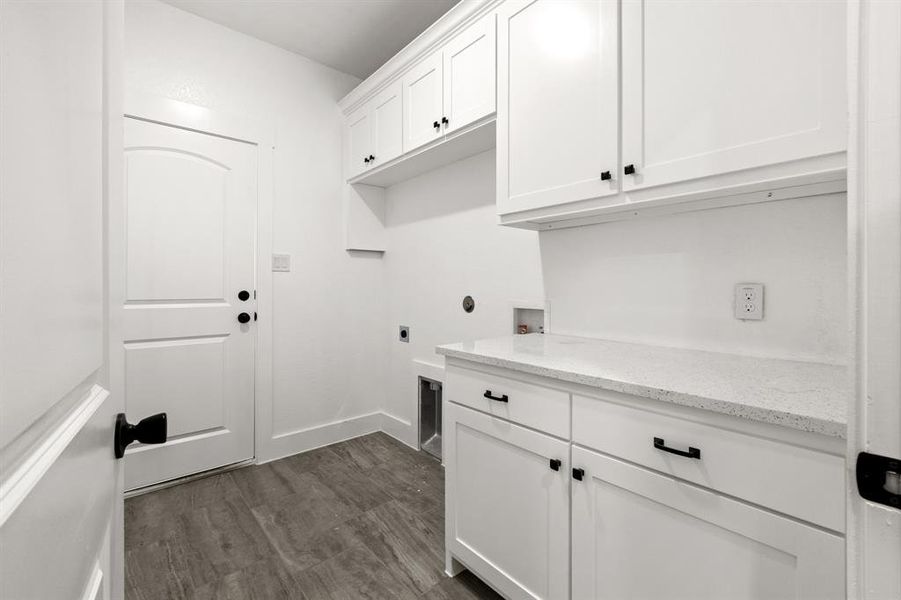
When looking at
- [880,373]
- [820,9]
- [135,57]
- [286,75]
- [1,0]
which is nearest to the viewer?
[1,0]

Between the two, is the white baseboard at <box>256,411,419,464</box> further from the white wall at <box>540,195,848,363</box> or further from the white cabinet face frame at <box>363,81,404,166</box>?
the white cabinet face frame at <box>363,81,404,166</box>

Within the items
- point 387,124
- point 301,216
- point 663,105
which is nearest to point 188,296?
point 301,216

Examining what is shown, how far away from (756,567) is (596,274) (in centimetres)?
114

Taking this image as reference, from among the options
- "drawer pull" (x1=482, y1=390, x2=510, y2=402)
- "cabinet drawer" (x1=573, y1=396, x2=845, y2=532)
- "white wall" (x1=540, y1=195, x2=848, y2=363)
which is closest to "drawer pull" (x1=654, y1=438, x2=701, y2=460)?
"cabinet drawer" (x1=573, y1=396, x2=845, y2=532)

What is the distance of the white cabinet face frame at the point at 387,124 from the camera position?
2.36 meters

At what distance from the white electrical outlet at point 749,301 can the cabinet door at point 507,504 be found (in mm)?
785

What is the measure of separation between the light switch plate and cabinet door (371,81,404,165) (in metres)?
0.89

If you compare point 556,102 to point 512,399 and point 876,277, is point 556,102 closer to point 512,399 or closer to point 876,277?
point 512,399

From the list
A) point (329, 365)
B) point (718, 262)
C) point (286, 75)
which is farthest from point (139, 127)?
→ point (718, 262)

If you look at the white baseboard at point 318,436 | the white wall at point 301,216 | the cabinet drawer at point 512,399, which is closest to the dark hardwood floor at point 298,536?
the white baseboard at point 318,436

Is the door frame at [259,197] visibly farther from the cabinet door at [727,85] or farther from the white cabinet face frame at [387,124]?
the cabinet door at [727,85]

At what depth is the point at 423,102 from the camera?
217 centimetres

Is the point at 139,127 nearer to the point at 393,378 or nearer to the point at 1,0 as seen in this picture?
the point at 393,378

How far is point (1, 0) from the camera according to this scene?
0.22m
